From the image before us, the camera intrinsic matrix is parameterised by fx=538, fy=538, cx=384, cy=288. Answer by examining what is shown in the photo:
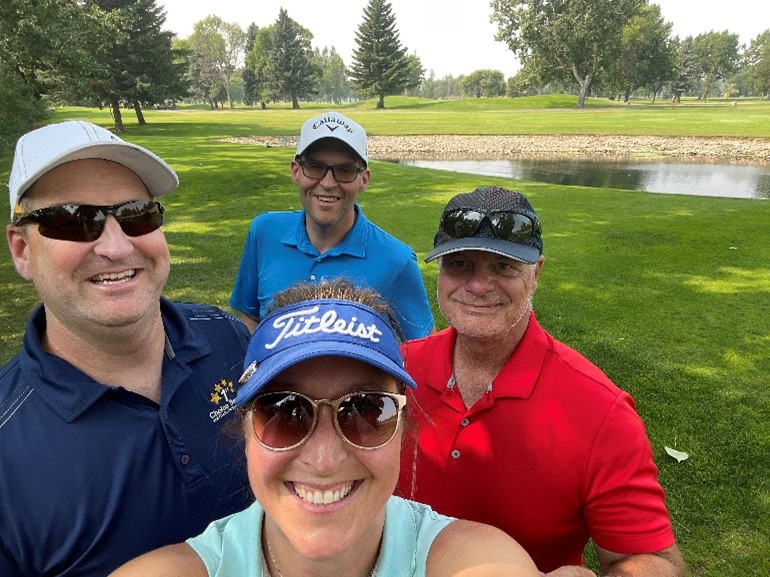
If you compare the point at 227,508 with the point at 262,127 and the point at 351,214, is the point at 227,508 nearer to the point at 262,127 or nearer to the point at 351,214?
the point at 351,214

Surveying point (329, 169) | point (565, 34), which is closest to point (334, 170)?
point (329, 169)

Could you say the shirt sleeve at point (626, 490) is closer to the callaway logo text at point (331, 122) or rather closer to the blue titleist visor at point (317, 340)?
the blue titleist visor at point (317, 340)

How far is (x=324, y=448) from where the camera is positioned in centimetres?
150

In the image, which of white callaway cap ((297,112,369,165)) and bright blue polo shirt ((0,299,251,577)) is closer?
bright blue polo shirt ((0,299,251,577))

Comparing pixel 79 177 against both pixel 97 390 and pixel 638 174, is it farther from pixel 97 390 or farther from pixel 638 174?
pixel 638 174

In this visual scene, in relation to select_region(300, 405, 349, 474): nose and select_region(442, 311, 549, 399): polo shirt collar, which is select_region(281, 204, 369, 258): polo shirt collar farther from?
select_region(300, 405, 349, 474): nose

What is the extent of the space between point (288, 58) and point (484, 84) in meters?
56.1

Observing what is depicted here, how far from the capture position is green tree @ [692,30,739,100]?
340 feet

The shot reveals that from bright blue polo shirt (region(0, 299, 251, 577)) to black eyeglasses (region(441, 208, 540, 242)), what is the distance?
1.36m

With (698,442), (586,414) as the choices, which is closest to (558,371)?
(586,414)

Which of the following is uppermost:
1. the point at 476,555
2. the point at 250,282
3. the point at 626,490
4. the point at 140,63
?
the point at 140,63

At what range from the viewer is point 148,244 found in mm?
2232

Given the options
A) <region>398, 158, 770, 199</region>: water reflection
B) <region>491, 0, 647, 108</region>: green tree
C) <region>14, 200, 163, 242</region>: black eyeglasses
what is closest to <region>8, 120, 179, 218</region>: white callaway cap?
<region>14, 200, 163, 242</region>: black eyeglasses

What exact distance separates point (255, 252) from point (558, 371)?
2.52m
